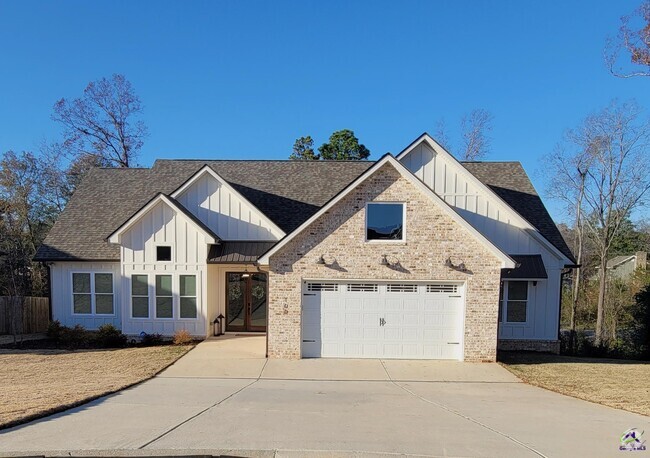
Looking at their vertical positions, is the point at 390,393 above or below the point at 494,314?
below

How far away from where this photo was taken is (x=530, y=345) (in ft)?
45.8

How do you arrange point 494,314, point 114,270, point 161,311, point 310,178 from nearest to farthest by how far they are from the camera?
1. point 494,314
2. point 161,311
3. point 114,270
4. point 310,178

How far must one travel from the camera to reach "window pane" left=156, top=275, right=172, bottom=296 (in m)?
13.8

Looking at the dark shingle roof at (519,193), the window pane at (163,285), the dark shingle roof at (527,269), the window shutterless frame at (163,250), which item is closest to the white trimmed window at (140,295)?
the window pane at (163,285)

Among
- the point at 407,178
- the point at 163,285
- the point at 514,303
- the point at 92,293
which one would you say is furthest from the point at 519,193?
the point at 92,293

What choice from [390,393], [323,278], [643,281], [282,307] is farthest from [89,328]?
[643,281]

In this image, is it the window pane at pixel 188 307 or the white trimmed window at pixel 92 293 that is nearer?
the window pane at pixel 188 307

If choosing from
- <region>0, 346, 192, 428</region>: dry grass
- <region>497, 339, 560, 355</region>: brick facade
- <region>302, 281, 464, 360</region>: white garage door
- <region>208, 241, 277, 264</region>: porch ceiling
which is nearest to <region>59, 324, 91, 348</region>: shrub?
<region>0, 346, 192, 428</region>: dry grass

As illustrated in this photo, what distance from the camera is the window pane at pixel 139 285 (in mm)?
13805

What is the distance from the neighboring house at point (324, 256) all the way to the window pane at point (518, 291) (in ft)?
0.13

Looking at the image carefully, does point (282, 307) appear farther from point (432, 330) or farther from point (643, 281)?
point (643, 281)

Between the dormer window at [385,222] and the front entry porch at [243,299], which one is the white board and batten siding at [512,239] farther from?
the front entry porch at [243,299]

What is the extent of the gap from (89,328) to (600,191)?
28864 mm

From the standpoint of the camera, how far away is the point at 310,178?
18.1m
